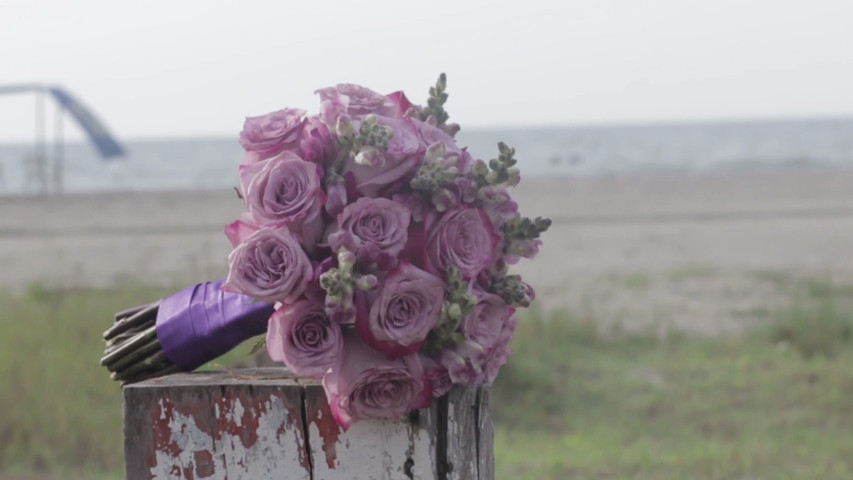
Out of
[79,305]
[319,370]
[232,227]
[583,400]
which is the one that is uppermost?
[232,227]

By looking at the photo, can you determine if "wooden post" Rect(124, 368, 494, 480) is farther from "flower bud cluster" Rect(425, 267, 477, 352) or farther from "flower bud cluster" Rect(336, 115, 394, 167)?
"flower bud cluster" Rect(336, 115, 394, 167)

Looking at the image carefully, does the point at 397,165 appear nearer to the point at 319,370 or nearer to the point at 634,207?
the point at 319,370

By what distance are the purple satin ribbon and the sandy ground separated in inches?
238

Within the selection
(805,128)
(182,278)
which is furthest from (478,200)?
(805,128)

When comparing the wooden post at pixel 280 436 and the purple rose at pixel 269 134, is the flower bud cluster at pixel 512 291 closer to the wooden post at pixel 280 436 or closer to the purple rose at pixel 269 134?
the wooden post at pixel 280 436

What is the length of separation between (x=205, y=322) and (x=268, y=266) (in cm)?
35

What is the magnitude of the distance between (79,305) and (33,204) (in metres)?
14.7

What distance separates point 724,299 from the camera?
30.3ft

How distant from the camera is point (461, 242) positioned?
183 cm

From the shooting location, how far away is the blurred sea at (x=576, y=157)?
103 ft

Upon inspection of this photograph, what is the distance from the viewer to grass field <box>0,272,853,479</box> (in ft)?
15.7

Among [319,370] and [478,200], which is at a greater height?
[478,200]

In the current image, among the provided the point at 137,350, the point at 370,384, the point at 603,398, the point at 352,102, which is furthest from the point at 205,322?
the point at 603,398

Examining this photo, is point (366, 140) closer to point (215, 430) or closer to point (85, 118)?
point (215, 430)
